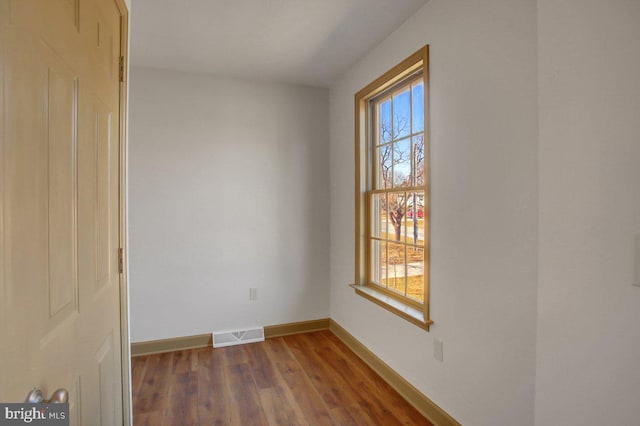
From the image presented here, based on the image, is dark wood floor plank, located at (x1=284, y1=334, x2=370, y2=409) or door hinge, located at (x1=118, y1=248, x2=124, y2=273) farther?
dark wood floor plank, located at (x1=284, y1=334, x2=370, y2=409)

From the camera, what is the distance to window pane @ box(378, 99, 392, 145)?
8.97 feet

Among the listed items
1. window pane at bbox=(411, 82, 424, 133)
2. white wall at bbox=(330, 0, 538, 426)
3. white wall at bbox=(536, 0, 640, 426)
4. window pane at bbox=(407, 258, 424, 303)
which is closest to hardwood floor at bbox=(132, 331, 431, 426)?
white wall at bbox=(330, 0, 538, 426)

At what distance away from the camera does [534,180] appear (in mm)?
1466

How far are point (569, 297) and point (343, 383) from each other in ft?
6.16

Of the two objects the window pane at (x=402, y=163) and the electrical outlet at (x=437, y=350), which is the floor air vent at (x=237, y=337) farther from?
the window pane at (x=402, y=163)

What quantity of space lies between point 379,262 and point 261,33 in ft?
6.64

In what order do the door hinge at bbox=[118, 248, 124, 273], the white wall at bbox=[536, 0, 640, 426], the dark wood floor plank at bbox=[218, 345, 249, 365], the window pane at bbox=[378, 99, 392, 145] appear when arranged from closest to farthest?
the white wall at bbox=[536, 0, 640, 426], the door hinge at bbox=[118, 248, 124, 273], the window pane at bbox=[378, 99, 392, 145], the dark wood floor plank at bbox=[218, 345, 249, 365]

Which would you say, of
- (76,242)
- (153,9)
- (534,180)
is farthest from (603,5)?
(153,9)

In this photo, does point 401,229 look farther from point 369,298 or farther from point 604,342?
point 604,342

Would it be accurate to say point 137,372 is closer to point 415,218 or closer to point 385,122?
point 415,218

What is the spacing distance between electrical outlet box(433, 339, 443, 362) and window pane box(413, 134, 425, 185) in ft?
3.34

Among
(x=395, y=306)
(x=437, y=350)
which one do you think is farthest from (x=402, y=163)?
(x=437, y=350)

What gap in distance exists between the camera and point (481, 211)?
175cm

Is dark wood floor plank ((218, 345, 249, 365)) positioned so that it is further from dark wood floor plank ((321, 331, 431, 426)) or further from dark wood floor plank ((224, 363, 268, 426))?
dark wood floor plank ((321, 331, 431, 426))
